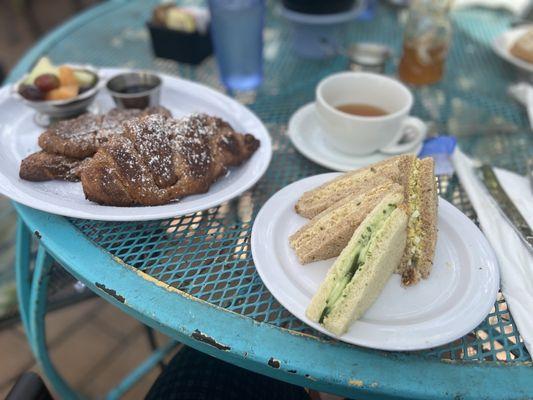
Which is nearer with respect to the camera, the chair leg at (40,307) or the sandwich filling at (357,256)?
the sandwich filling at (357,256)

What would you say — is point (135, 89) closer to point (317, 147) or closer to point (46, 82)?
point (46, 82)

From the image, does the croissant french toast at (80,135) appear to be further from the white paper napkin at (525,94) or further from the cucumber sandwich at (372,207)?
the white paper napkin at (525,94)

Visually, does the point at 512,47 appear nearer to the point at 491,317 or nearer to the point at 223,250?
the point at 491,317

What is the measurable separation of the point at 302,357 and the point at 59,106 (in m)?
1.13

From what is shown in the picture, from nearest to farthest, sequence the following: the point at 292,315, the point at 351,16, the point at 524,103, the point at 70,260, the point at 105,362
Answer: the point at 292,315 < the point at 70,260 < the point at 524,103 < the point at 351,16 < the point at 105,362

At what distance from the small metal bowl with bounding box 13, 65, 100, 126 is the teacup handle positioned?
1.03 m

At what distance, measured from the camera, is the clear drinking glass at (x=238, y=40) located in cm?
173

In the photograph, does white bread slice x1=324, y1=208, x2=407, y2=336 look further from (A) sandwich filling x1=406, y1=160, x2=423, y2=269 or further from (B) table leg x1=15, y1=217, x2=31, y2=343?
(B) table leg x1=15, y1=217, x2=31, y2=343

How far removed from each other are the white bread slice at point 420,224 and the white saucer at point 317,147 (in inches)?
10.4

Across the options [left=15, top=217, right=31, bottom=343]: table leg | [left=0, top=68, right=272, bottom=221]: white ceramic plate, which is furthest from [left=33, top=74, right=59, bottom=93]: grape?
[left=15, top=217, right=31, bottom=343]: table leg

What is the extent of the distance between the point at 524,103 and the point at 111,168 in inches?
64.5

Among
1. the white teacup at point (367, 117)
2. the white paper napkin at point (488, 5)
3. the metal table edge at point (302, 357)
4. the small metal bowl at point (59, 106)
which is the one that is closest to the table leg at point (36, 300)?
the small metal bowl at point (59, 106)

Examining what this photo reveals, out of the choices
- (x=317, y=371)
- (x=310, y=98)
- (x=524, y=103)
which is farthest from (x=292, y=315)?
(x=524, y=103)

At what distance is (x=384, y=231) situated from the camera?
96 cm
